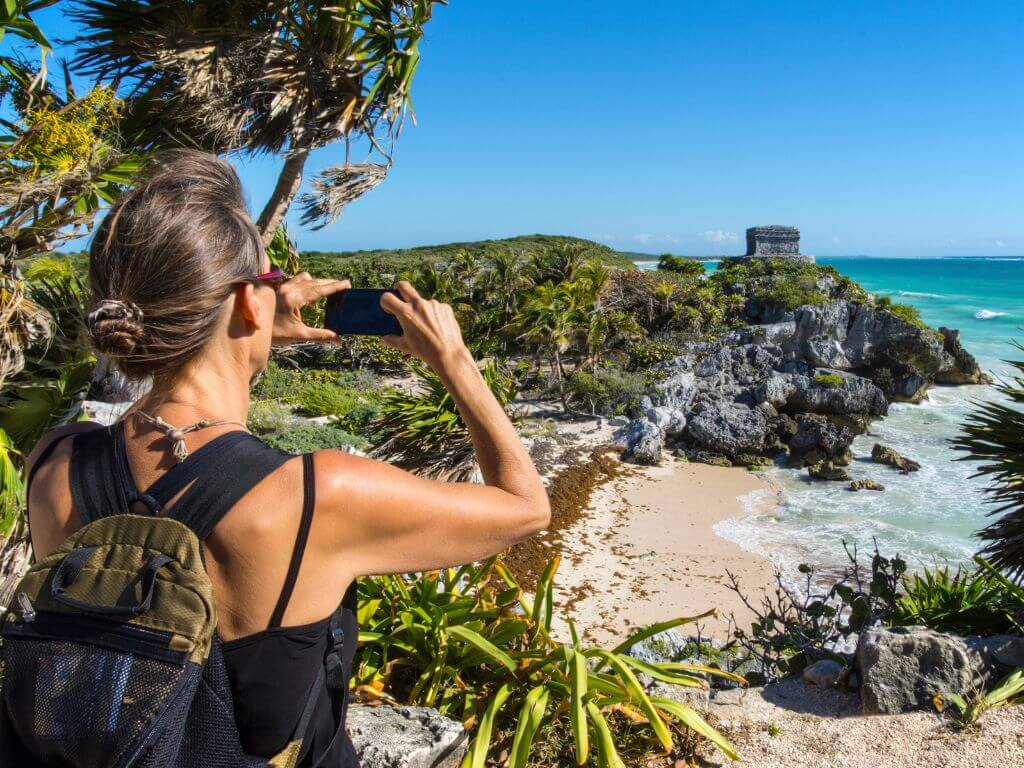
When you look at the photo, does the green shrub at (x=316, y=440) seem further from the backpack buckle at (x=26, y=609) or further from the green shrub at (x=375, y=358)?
the green shrub at (x=375, y=358)

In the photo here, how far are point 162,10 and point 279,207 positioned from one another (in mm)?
1696

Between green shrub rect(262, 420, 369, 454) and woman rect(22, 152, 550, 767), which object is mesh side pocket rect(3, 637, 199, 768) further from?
green shrub rect(262, 420, 369, 454)

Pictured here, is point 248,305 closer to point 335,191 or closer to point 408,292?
point 408,292

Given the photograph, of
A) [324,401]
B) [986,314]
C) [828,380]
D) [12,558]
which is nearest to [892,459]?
[828,380]

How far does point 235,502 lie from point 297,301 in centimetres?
56

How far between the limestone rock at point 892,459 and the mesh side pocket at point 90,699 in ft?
56.7

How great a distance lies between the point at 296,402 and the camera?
16.2m

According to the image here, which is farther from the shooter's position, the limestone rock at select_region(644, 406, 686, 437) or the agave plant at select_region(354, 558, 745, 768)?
the limestone rock at select_region(644, 406, 686, 437)

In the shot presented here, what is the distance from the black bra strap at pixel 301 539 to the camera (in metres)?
0.92

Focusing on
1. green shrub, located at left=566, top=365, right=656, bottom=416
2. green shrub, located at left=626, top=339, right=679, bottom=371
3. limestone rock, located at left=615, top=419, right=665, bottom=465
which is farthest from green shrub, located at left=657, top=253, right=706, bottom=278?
limestone rock, located at left=615, top=419, right=665, bottom=465

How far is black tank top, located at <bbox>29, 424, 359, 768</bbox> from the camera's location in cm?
92

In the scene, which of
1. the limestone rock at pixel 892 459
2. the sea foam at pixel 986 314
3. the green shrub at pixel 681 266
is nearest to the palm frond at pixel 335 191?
the limestone rock at pixel 892 459

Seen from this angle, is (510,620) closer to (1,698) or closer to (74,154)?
(1,698)

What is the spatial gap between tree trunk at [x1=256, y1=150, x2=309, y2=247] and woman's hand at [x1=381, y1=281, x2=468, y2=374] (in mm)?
5132
